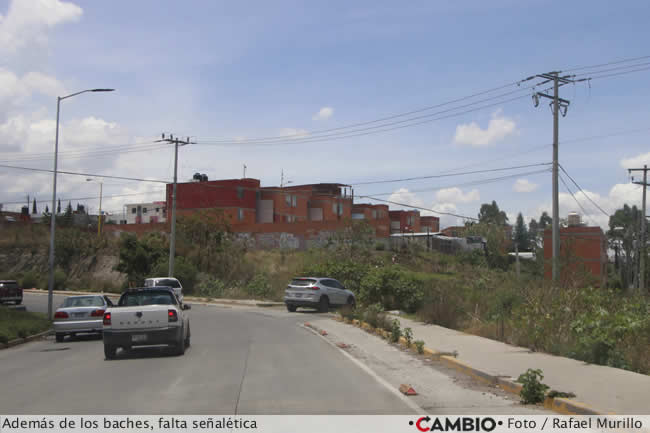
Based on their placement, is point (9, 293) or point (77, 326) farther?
point (9, 293)

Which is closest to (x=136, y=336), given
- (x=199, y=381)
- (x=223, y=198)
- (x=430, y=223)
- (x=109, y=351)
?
(x=109, y=351)

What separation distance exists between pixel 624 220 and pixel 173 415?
4653 inches

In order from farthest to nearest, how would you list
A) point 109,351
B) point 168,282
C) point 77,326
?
point 168,282
point 77,326
point 109,351

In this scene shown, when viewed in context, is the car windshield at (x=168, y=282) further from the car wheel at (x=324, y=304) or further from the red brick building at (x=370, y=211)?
the red brick building at (x=370, y=211)

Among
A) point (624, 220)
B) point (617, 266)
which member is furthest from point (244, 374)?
point (624, 220)

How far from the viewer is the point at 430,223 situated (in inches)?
4958

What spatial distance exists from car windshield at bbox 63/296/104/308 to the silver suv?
43.8 feet

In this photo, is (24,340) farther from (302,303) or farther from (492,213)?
(492,213)

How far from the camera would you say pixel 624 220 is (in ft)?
372

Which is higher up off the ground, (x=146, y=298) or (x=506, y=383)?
(x=146, y=298)

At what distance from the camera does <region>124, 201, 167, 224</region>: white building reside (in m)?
103

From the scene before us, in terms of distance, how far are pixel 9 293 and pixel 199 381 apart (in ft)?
109

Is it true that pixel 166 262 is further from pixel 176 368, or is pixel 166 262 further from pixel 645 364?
pixel 645 364

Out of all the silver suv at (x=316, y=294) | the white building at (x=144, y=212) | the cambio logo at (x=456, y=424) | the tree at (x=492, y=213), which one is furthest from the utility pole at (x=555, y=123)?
the tree at (x=492, y=213)
